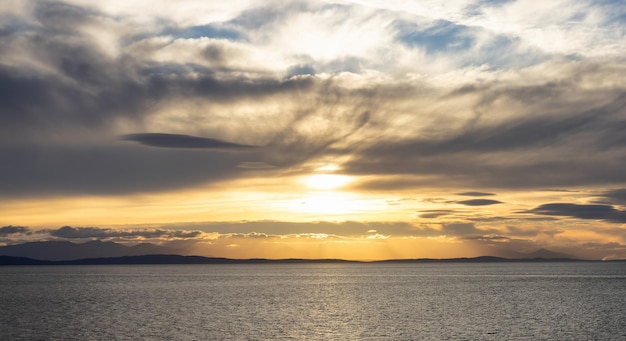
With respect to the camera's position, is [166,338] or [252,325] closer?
[166,338]

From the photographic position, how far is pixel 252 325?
9494 centimetres

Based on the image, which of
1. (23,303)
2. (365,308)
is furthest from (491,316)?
(23,303)

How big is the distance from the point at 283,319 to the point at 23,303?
243ft

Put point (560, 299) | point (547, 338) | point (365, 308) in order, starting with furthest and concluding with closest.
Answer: point (560, 299)
point (365, 308)
point (547, 338)

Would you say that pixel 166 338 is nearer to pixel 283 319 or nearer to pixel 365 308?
pixel 283 319

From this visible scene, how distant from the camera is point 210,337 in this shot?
8225 centimetres

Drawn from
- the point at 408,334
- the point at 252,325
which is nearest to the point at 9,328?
the point at 252,325

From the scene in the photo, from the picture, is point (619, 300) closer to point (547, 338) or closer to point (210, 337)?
point (547, 338)

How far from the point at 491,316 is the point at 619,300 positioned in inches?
2287

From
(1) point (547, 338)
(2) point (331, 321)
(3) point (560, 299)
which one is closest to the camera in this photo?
(1) point (547, 338)

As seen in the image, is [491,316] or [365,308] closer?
[491,316]

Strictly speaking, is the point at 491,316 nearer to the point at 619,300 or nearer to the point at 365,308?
the point at 365,308

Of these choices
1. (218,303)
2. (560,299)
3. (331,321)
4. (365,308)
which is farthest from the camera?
(560,299)

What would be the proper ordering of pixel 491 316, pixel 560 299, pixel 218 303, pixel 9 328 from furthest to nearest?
pixel 560 299 < pixel 218 303 < pixel 491 316 < pixel 9 328
